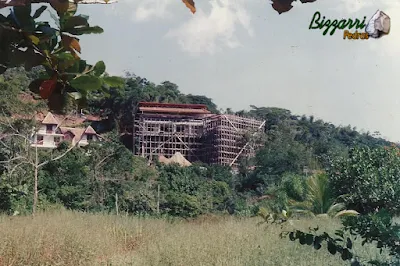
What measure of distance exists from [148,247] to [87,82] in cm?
410

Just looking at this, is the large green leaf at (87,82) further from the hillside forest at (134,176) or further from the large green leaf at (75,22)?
the hillside forest at (134,176)

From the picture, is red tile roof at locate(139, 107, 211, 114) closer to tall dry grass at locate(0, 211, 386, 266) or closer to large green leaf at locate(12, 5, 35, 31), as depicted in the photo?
tall dry grass at locate(0, 211, 386, 266)

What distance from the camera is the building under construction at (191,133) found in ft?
50.4

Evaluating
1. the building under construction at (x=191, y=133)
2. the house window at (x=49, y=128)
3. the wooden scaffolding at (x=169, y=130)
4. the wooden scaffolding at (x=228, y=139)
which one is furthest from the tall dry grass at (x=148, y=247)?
the wooden scaffolding at (x=169, y=130)

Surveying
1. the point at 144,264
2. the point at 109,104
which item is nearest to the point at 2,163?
the point at 144,264

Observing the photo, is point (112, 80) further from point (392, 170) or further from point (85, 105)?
point (392, 170)

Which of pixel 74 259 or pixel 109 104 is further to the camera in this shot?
pixel 109 104

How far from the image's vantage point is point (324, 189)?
Result: 338 inches

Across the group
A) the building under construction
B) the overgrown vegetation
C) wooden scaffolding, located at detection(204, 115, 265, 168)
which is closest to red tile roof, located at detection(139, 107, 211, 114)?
the building under construction

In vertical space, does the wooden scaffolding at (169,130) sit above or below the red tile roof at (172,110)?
below

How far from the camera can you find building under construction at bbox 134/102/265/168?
1537 cm

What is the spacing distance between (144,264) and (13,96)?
574 cm

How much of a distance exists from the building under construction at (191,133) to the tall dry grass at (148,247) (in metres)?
9.58

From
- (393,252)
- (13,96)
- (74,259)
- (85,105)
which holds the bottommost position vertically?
(74,259)
